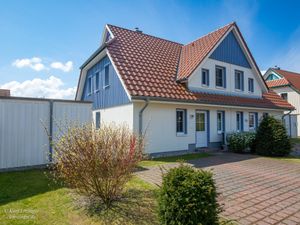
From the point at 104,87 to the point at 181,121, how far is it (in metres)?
5.42

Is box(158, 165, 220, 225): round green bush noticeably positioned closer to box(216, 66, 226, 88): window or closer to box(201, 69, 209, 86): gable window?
box(201, 69, 209, 86): gable window

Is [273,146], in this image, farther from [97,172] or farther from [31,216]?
[31,216]

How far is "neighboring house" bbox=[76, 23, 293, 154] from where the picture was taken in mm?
11859

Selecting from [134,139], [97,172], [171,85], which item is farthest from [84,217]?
[171,85]

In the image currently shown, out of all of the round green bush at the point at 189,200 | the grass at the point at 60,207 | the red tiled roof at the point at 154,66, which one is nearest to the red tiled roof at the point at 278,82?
the red tiled roof at the point at 154,66

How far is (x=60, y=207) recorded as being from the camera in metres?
4.89

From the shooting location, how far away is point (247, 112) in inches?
672

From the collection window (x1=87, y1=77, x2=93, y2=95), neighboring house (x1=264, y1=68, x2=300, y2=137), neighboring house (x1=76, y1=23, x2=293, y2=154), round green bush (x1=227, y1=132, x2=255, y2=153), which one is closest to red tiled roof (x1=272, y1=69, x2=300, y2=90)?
neighboring house (x1=264, y1=68, x2=300, y2=137)

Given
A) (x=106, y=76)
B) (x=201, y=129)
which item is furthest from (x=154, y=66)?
(x=201, y=129)

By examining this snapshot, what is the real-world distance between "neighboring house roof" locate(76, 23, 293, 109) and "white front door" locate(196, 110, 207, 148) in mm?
1194

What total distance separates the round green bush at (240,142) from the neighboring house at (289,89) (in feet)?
44.5

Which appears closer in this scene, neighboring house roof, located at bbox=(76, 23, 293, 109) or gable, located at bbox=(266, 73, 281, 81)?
neighboring house roof, located at bbox=(76, 23, 293, 109)

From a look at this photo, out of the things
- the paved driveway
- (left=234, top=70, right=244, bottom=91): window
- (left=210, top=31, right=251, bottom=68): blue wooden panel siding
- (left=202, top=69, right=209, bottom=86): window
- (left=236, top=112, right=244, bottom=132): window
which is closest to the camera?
the paved driveway

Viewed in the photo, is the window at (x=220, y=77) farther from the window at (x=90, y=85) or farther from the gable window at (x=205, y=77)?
the window at (x=90, y=85)
